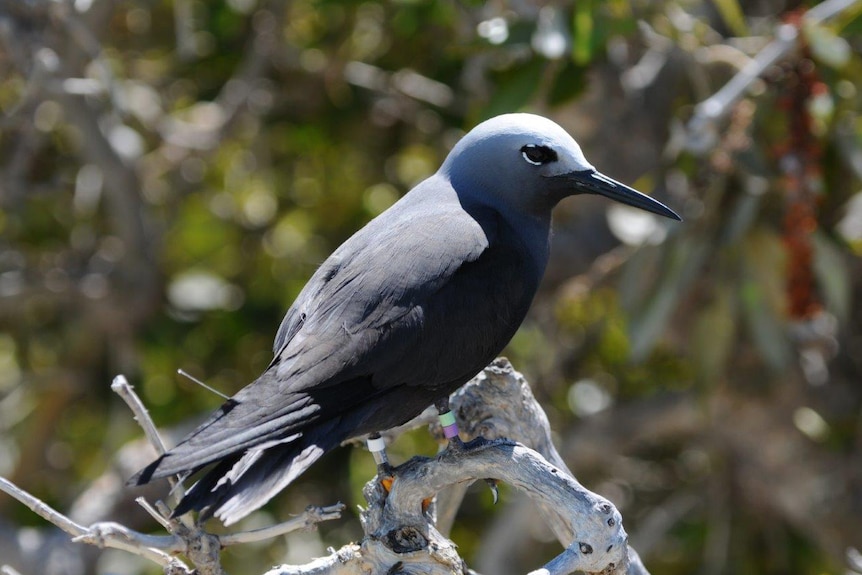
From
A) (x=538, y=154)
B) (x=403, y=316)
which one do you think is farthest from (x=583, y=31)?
(x=403, y=316)

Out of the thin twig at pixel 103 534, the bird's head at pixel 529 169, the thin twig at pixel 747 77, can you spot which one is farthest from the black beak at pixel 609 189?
the thin twig at pixel 103 534

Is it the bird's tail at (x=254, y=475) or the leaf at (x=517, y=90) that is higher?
the bird's tail at (x=254, y=475)

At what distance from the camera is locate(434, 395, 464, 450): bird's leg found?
9.06 feet

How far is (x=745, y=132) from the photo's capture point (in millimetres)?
4141

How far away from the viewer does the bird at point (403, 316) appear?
2475mm

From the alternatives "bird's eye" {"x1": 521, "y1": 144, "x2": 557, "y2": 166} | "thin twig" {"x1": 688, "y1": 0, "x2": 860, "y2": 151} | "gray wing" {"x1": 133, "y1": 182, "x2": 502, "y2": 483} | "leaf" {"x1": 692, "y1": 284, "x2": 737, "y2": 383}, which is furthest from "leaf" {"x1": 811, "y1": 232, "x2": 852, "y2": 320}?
"gray wing" {"x1": 133, "y1": 182, "x2": 502, "y2": 483}

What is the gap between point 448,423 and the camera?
2.84m

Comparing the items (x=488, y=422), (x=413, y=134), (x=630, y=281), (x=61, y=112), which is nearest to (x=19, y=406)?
(x=61, y=112)

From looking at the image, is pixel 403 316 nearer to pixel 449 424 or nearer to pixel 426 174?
pixel 449 424

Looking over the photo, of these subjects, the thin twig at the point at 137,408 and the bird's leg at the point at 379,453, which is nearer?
the thin twig at the point at 137,408

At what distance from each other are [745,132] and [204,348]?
263 centimetres

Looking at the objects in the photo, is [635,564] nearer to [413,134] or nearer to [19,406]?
[413,134]

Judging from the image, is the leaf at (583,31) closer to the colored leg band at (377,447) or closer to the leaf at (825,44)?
the leaf at (825,44)

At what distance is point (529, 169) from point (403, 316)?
0.52 meters
